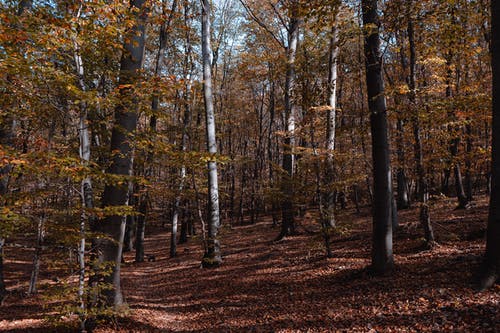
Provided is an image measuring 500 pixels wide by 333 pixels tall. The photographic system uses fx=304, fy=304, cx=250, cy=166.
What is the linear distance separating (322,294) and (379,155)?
12.0 feet

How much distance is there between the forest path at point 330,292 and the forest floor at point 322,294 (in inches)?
0.9

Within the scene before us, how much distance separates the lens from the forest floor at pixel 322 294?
17.6ft

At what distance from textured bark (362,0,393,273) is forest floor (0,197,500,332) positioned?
2.03 feet

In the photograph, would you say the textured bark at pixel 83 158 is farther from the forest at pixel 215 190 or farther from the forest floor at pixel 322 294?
the forest floor at pixel 322 294

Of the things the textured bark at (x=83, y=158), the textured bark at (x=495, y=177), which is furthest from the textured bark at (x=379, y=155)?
the textured bark at (x=83, y=158)

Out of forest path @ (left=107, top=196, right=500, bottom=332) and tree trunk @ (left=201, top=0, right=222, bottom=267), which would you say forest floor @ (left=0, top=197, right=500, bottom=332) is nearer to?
forest path @ (left=107, top=196, right=500, bottom=332)

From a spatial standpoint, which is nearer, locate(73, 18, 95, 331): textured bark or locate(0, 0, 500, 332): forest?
locate(0, 0, 500, 332): forest

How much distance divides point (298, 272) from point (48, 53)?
839cm

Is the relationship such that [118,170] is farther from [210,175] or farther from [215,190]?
[215,190]

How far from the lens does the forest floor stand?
17.6 feet

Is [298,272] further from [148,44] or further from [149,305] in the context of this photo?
[148,44]

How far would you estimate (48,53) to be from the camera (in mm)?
5297

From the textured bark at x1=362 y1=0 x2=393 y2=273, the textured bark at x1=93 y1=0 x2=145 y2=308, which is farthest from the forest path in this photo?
the textured bark at x1=93 y1=0 x2=145 y2=308

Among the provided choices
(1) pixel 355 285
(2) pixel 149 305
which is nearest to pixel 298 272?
(1) pixel 355 285
